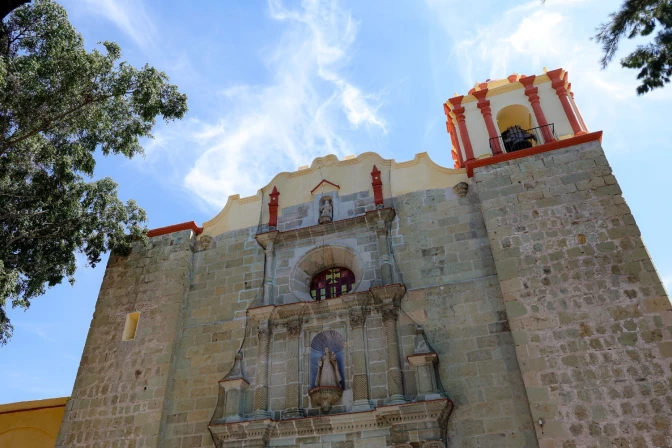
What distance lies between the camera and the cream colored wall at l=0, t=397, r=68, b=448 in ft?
37.7

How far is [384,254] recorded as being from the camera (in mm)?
10883

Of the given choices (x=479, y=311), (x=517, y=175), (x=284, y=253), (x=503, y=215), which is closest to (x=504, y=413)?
(x=479, y=311)

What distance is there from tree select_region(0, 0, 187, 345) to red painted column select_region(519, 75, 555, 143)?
854 cm

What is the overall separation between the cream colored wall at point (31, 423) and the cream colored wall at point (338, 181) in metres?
5.03

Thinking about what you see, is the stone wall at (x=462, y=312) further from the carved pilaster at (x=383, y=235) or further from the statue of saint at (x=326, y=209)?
the statue of saint at (x=326, y=209)

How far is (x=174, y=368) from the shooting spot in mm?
10898

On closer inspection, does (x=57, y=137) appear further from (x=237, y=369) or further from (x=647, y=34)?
(x=647, y=34)

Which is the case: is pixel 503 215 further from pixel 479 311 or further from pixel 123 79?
pixel 123 79

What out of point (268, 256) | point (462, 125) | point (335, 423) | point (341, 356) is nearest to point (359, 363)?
point (341, 356)

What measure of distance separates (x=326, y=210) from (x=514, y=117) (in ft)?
20.7

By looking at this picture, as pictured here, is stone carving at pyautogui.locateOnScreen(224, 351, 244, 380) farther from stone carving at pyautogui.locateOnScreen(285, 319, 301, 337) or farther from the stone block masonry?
the stone block masonry

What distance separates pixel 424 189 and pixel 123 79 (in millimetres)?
6687

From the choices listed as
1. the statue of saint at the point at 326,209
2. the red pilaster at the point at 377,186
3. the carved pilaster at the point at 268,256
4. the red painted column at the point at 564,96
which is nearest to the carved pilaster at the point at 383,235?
the red pilaster at the point at 377,186

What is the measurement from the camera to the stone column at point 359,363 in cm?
929
